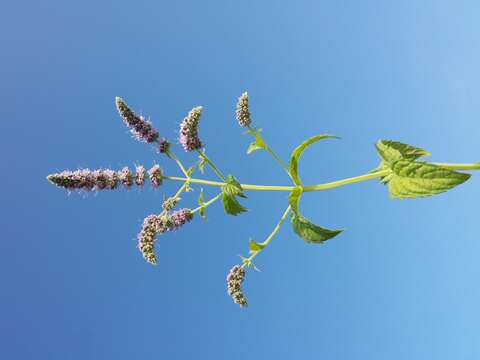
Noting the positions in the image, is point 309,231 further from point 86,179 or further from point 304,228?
point 86,179

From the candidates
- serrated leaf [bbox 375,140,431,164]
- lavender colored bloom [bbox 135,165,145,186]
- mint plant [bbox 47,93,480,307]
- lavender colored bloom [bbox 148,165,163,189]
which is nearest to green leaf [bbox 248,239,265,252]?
mint plant [bbox 47,93,480,307]

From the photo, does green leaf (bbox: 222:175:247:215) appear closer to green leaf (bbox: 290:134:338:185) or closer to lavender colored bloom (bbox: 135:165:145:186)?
green leaf (bbox: 290:134:338:185)

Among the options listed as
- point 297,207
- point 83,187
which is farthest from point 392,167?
point 83,187

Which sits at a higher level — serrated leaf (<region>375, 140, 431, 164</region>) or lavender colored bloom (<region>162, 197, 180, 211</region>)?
lavender colored bloom (<region>162, 197, 180, 211</region>)

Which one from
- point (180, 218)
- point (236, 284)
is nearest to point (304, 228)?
point (236, 284)

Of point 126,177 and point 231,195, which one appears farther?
point 126,177
